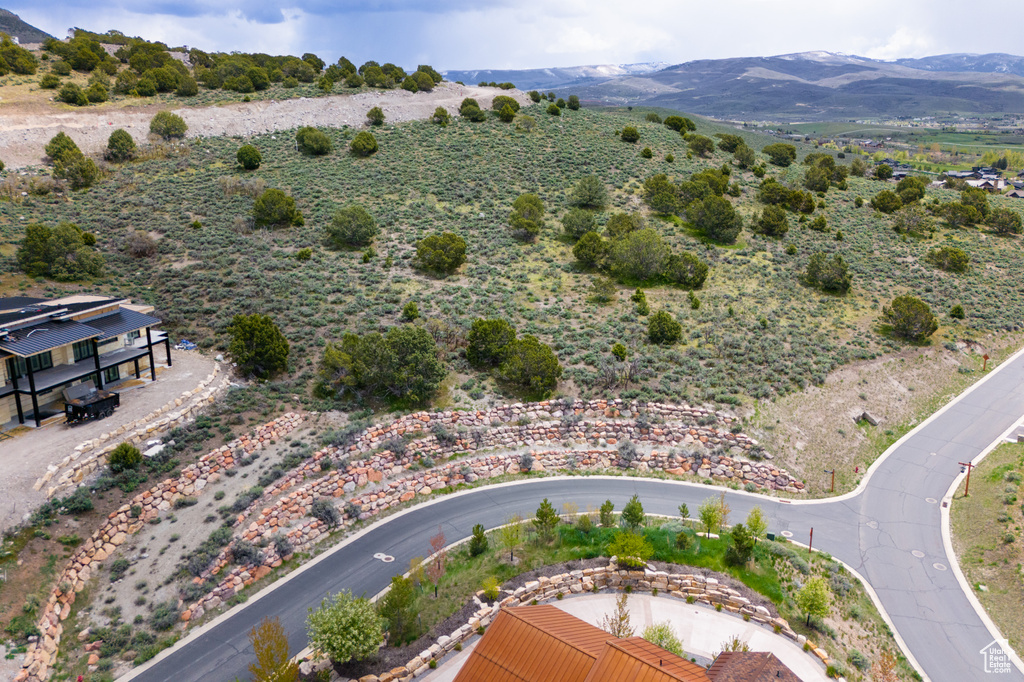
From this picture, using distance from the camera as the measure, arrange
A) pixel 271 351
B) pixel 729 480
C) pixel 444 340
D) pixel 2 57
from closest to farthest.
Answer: pixel 729 480 < pixel 271 351 < pixel 444 340 < pixel 2 57

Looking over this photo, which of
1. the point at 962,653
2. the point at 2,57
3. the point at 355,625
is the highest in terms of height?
the point at 2,57

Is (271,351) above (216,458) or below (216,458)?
above

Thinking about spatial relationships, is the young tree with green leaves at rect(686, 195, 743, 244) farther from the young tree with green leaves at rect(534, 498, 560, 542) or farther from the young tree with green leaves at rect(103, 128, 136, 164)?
the young tree with green leaves at rect(103, 128, 136, 164)

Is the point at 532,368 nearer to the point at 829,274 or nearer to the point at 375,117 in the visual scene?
the point at 829,274

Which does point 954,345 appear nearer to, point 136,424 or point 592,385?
point 592,385

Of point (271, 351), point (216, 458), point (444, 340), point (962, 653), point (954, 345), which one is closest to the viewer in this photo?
point (962, 653)

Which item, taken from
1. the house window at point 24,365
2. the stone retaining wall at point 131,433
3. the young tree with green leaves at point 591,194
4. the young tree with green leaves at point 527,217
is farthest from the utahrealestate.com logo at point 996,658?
the young tree with green leaves at point 591,194

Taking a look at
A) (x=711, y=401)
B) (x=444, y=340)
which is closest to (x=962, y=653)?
(x=711, y=401)

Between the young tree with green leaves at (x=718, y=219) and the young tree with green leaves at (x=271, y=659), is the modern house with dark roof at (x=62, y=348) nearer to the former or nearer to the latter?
the young tree with green leaves at (x=271, y=659)
